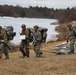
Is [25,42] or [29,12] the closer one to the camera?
[25,42]

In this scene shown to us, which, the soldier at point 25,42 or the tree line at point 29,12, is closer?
the soldier at point 25,42

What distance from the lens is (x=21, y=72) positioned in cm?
1245

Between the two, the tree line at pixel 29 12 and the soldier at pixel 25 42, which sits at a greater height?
the soldier at pixel 25 42

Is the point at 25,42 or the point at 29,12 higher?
the point at 25,42

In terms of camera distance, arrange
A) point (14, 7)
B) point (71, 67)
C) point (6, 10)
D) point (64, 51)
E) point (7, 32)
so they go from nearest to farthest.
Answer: point (71, 67) → point (7, 32) → point (64, 51) → point (6, 10) → point (14, 7)

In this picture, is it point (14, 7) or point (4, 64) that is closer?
point (4, 64)

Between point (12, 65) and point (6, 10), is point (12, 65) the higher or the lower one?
the higher one

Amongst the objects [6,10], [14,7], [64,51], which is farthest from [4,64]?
[14,7]

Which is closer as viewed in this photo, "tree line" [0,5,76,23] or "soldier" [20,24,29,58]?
"soldier" [20,24,29,58]

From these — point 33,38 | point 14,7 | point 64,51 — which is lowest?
point 14,7

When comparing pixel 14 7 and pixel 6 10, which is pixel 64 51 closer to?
pixel 6 10

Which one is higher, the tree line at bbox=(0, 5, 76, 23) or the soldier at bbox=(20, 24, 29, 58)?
the soldier at bbox=(20, 24, 29, 58)

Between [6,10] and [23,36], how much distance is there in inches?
5785

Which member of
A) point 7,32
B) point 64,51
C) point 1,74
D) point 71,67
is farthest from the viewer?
point 64,51
